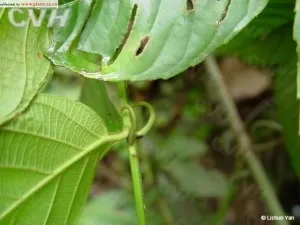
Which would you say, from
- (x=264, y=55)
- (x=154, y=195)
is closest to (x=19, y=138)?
(x=264, y=55)

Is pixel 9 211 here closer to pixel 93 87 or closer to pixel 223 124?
pixel 93 87

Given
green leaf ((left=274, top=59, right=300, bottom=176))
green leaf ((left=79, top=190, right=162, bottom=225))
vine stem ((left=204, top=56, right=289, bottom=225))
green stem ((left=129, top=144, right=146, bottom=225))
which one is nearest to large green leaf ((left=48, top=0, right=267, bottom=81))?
green stem ((left=129, top=144, right=146, bottom=225))

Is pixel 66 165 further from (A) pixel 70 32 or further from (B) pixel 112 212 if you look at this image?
(B) pixel 112 212

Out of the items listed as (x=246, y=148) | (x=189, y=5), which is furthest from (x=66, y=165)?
(x=246, y=148)

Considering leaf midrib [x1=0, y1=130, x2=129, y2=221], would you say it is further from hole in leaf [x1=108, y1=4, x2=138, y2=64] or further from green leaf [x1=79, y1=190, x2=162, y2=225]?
green leaf [x1=79, y1=190, x2=162, y2=225]

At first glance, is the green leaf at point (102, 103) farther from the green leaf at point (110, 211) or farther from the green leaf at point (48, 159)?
the green leaf at point (110, 211)

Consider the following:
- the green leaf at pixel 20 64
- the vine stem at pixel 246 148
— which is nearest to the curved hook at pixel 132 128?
the green leaf at pixel 20 64

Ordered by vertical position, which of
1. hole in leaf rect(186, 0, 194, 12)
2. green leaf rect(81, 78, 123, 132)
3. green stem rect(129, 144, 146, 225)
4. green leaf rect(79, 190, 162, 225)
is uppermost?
hole in leaf rect(186, 0, 194, 12)
